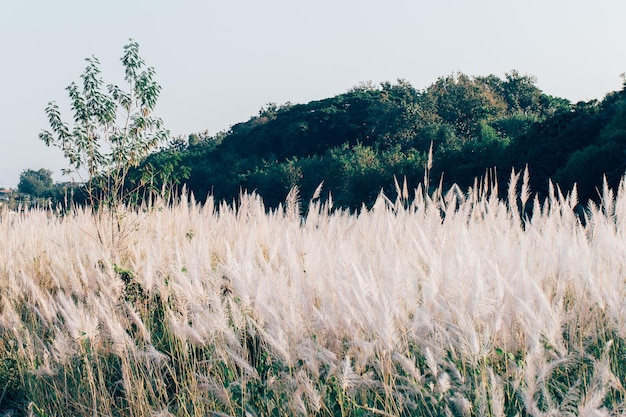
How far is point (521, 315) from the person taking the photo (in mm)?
2193

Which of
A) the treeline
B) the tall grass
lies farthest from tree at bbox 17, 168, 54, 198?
the tall grass

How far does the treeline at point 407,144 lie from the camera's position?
13.9m

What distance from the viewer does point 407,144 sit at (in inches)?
1276

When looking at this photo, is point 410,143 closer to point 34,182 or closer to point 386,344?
point 386,344

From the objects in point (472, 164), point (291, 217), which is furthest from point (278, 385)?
point (472, 164)

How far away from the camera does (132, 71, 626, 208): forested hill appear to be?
1521 centimetres

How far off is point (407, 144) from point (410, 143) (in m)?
0.28

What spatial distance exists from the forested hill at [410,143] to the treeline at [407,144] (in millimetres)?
47

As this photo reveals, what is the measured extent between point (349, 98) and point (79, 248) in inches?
1609

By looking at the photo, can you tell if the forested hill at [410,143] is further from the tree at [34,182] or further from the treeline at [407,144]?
the tree at [34,182]

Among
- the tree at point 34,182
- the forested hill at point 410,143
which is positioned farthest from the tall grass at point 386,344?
the tree at point 34,182

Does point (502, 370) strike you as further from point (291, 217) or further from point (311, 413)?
point (291, 217)

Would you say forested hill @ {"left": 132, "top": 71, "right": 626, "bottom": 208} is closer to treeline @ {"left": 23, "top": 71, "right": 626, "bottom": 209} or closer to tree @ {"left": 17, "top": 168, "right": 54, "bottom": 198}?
treeline @ {"left": 23, "top": 71, "right": 626, "bottom": 209}

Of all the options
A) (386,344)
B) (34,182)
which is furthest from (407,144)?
(34,182)
